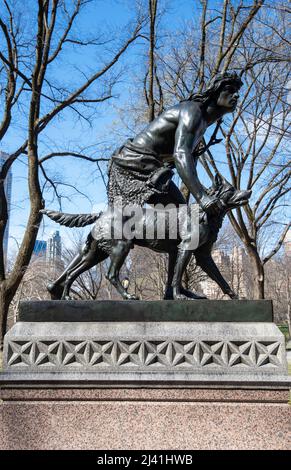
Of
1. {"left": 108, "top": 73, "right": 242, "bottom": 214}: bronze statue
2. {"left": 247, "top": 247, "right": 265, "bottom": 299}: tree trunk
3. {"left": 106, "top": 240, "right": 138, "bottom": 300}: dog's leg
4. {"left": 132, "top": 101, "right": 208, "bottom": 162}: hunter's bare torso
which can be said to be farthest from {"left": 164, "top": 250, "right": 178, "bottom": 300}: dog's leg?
{"left": 247, "top": 247, "right": 265, "bottom": 299}: tree trunk

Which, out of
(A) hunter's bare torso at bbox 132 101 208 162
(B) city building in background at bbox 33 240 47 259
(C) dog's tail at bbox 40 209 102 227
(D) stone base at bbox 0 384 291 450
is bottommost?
(D) stone base at bbox 0 384 291 450

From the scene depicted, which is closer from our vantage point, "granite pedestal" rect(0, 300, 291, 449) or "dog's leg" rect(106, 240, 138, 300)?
"granite pedestal" rect(0, 300, 291, 449)

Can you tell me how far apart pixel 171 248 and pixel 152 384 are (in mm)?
1482

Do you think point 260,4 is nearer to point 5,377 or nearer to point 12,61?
point 12,61

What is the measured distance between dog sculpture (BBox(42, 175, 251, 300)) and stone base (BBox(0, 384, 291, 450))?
3.28 ft

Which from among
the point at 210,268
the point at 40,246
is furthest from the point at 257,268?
the point at 40,246

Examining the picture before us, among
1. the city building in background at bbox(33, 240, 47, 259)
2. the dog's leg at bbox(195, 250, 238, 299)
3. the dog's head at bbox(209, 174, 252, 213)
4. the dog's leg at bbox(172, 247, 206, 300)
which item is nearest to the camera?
the dog's leg at bbox(172, 247, 206, 300)

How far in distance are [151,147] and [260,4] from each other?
1045cm

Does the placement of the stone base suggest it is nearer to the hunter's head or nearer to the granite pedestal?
the granite pedestal

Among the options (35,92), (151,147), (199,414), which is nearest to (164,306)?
(199,414)

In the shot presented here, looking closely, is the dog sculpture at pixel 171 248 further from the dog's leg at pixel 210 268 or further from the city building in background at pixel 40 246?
the city building in background at pixel 40 246

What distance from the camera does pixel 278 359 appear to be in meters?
3.71

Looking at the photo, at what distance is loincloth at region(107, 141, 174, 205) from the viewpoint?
4.71 m

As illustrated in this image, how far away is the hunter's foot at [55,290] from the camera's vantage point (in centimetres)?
476
